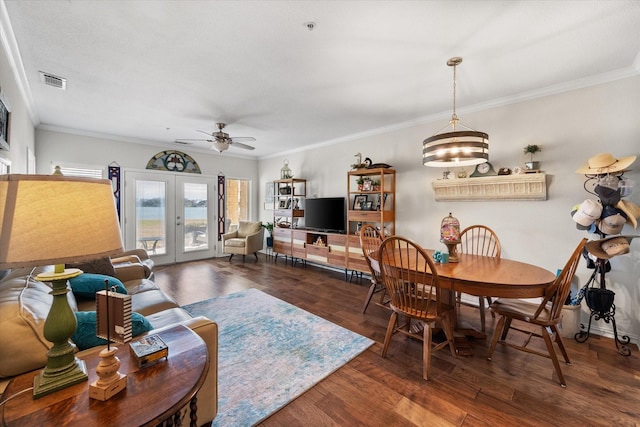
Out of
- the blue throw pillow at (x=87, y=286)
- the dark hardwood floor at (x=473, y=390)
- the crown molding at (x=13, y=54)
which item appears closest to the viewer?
the dark hardwood floor at (x=473, y=390)

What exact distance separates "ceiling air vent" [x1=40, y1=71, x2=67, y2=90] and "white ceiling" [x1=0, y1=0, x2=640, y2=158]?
63 mm

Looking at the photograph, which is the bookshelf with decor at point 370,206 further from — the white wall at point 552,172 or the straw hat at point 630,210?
the straw hat at point 630,210

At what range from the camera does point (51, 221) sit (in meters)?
0.75

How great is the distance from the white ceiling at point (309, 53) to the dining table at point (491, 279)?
5.86ft

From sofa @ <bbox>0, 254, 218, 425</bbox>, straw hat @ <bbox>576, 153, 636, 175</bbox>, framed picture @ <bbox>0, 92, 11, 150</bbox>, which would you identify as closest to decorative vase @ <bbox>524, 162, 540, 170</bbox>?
straw hat @ <bbox>576, 153, 636, 175</bbox>

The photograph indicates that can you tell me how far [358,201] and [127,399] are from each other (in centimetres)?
420

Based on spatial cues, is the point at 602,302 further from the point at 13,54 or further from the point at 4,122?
the point at 13,54

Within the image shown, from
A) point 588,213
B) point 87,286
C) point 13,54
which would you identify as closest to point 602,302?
point 588,213

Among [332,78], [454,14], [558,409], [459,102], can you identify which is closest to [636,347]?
[558,409]

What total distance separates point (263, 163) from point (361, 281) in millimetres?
4190

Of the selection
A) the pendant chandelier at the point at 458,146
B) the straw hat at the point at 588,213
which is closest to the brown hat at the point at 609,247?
the straw hat at the point at 588,213

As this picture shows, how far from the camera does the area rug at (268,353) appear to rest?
5.89ft

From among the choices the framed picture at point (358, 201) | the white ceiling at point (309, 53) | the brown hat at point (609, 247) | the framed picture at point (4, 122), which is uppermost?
the white ceiling at point (309, 53)

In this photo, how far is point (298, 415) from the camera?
5.55 ft
